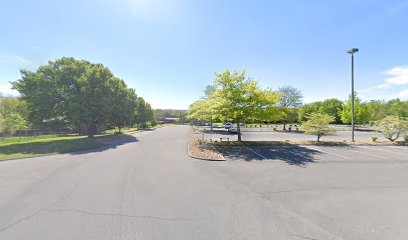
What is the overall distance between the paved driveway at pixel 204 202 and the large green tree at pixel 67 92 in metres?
12.2

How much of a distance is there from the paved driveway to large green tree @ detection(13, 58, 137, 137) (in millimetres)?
12234

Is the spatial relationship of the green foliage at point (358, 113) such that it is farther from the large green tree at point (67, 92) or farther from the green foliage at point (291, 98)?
the large green tree at point (67, 92)

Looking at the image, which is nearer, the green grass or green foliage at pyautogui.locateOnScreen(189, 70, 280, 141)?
the green grass

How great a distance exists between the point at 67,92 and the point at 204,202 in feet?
77.4

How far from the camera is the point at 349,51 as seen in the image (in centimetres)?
1656

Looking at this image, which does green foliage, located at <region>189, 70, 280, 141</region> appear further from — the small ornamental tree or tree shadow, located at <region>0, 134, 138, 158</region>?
tree shadow, located at <region>0, 134, 138, 158</region>

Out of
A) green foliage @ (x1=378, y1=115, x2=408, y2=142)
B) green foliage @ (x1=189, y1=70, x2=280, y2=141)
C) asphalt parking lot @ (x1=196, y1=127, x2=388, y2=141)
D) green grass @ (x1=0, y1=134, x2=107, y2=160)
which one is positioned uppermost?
green foliage @ (x1=189, y1=70, x2=280, y2=141)

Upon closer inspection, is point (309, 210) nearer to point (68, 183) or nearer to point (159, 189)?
point (159, 189)

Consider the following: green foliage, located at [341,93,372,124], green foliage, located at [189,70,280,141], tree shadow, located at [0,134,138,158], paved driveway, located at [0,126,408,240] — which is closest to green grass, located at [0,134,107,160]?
tree shadow, located at [0,134,138,158]

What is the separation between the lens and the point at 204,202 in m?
5.13

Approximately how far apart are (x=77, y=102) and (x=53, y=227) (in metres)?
19.4

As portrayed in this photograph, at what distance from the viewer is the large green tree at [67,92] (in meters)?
19.0

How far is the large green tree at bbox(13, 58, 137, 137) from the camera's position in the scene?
749 inches

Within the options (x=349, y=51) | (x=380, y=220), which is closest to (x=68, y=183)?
(x=380, y=220)
